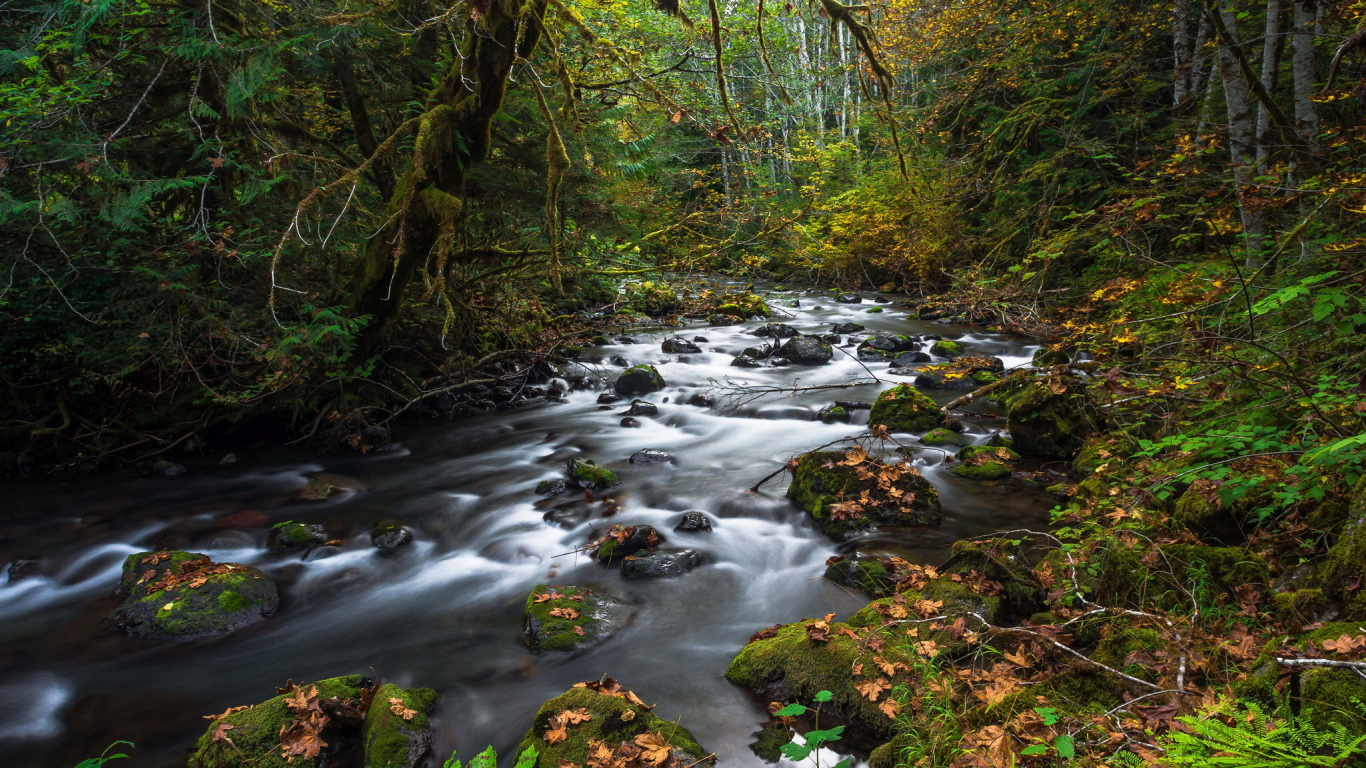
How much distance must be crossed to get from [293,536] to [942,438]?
22.0ft

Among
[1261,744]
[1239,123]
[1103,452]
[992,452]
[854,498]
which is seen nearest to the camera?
[1261,744]

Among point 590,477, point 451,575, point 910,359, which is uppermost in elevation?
point 910,359

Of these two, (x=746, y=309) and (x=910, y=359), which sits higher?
(x=746, y=309)

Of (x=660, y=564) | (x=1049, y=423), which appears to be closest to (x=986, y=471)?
(x=1049, y=423)

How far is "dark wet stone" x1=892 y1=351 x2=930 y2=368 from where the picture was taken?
431 inches

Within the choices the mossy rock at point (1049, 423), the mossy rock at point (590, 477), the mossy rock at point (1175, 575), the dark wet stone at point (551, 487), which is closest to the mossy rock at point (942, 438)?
the mossy rock at point (1049, 423)

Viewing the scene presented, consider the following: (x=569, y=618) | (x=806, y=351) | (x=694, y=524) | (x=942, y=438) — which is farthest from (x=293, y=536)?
(x=806, y=351)

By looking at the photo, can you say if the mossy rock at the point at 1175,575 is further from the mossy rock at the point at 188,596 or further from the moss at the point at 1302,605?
the mossy rock at the point at 188,596

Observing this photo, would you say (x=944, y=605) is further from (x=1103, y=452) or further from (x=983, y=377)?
(x=983, y=377)

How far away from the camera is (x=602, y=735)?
3057mm

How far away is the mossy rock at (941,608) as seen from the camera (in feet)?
12.1

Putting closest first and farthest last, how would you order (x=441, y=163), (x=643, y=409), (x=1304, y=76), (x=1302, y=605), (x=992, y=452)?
(x=1302, y=605) < (x=1304, y=76) < (x=992, y=452) < (x=441, y=163) < (x=643, y=409)

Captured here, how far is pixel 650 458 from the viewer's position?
8.00 meters

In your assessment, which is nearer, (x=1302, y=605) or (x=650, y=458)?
(x=1302, y=605)
